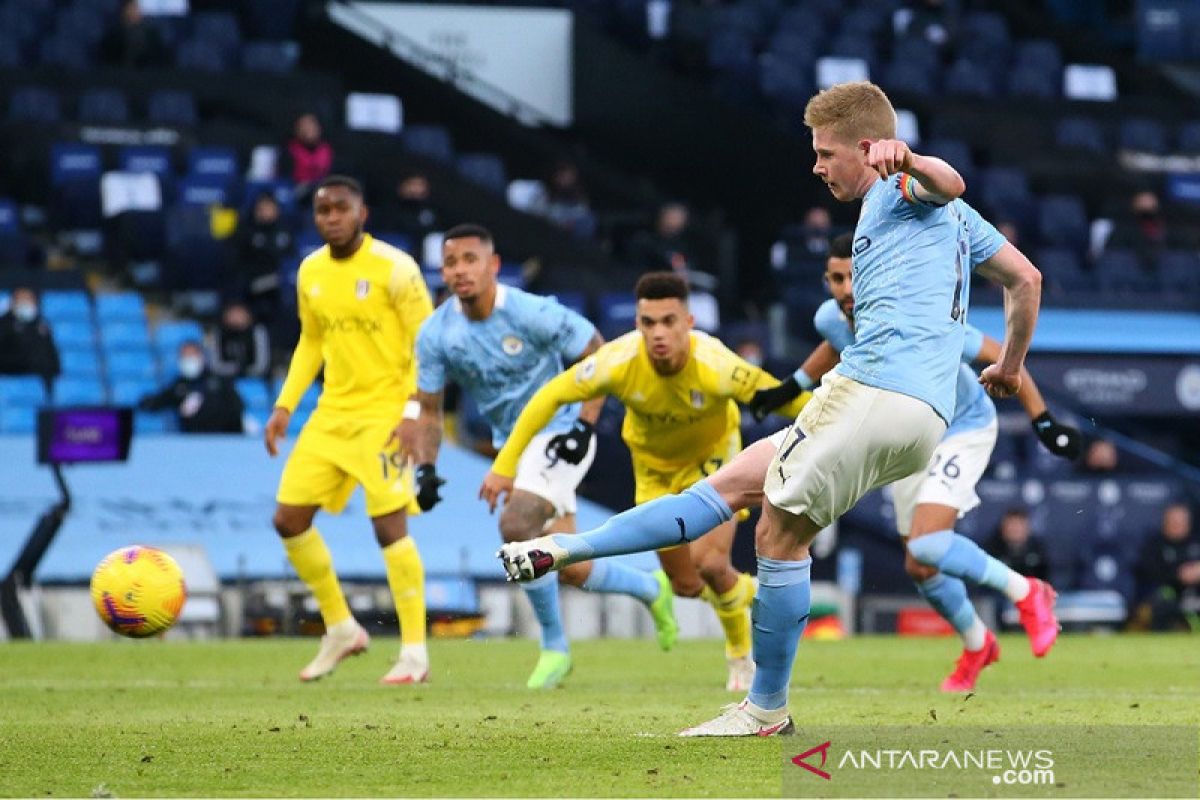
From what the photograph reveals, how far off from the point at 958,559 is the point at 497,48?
18136 mm

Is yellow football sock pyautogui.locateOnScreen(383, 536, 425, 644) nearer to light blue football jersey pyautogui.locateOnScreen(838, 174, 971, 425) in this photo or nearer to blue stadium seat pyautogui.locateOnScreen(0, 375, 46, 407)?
light blue football jersey pyautogui.locateOnScreen(838, 174, 971, 425)

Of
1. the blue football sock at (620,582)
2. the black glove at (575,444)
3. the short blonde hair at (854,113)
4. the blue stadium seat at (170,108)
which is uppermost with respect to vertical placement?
the blue stadium seat at (170,108)

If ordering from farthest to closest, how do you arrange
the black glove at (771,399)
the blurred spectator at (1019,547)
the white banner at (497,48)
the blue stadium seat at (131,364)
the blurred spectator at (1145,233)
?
the white banner at (497,48), the blurred spectator at (1145,233), the blue stadium seat at (131,364), the blurred spectator at (1019,547), the black glove at (771,399)

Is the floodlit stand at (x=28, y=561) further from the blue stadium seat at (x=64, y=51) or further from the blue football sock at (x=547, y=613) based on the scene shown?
the blue stadium seat at (x=64, y=51)

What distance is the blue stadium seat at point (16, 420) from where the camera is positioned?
1923cm

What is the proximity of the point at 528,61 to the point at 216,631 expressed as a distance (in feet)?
43.7

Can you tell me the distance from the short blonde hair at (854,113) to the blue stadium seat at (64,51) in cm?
1803

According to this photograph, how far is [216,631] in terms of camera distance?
1752cm

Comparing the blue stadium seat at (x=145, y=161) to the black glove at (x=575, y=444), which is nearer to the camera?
the black glove at (x=575, y=444)

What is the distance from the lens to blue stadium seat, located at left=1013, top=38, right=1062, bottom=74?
28906 millimetres

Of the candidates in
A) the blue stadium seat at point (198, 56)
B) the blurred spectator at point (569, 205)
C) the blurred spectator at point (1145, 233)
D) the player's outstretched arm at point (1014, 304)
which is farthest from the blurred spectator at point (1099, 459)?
the player's outstretched arm at point (1014, 304)

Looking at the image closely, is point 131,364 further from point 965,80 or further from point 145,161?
point 965,80

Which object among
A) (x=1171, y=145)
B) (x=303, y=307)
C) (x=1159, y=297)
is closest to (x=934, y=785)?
(x=303, y=307)

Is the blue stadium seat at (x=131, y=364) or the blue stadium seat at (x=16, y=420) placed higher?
the blue stadium seat at (x=131, y=364)
